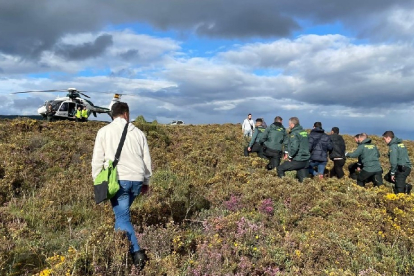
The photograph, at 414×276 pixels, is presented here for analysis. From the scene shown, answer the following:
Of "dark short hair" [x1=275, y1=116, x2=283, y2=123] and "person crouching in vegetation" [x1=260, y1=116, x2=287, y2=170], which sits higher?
"dark short hair" [x1=275, y1=116, x2=283, y2=123]

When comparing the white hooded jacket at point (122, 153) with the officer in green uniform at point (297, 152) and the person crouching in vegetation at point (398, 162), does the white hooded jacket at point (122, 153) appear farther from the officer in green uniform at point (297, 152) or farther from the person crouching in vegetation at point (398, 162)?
the person crouching in vegetation at point (398, 162)

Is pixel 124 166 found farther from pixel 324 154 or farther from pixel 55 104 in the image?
pixel 55 104

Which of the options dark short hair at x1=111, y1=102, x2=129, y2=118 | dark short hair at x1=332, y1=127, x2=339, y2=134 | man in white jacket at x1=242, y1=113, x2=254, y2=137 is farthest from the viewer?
man in white jacket at x1=242, y1=113, x2=254, y2=137

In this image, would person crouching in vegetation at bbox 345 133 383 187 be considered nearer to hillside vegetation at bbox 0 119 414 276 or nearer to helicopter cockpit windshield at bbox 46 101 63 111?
hillside vegetation at bbox 0 119 414 276

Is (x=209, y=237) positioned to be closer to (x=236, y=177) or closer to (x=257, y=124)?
(x=236, y=177)

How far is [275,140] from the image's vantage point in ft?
33.9

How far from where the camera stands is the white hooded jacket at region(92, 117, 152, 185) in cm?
407

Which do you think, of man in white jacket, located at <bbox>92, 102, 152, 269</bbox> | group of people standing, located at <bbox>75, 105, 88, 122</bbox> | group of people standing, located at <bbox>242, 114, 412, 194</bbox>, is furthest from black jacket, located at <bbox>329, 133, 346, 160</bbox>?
group of people standing, located at <bbox>75, 105, 88, 122</bbox>

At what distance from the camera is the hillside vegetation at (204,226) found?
3924 mm

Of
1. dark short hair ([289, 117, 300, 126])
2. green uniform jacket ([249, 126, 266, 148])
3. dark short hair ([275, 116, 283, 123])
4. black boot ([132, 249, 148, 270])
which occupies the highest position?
dark short hair ([275, 116, 283, 123])

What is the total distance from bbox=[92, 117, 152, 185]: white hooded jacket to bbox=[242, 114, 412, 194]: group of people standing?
5.91m

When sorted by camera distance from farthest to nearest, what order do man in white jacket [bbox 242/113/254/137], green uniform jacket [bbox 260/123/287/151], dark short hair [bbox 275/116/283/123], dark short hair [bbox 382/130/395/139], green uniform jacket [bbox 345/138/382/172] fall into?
1. man in white jacket [bbox 242/113/254/137]
2. dark short hair [bbox 275/116/283/123]
3. green uniform jacket [bbox 260/123/287/151]
4. green uniform jacket [bbox 345/138/382/172]
5. dark short hair [bbox 382/130/395/139]

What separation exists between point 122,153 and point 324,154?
784 cm

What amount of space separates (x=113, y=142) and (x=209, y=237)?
1911 mm
